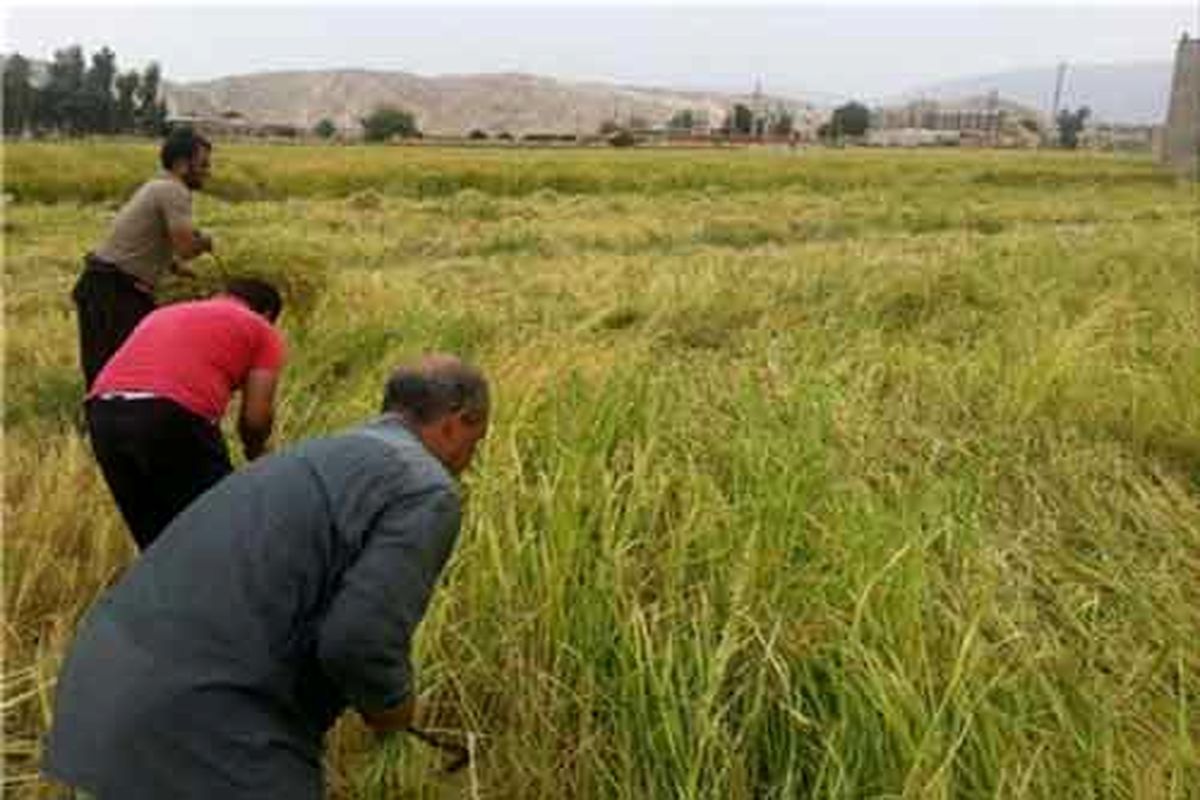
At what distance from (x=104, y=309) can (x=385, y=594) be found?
3030mm

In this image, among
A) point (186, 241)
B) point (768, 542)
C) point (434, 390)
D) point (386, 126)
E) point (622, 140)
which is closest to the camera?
point (434, 390)

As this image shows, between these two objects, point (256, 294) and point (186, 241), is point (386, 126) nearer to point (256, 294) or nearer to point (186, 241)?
point (186, 241)

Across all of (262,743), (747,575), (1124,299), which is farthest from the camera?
(1124,299)

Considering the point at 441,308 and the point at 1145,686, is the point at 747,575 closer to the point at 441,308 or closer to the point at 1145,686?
the point at 1145,686

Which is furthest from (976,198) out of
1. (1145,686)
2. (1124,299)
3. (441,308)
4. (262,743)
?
(262,743)

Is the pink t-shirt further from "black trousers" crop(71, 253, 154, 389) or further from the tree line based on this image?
the tree line

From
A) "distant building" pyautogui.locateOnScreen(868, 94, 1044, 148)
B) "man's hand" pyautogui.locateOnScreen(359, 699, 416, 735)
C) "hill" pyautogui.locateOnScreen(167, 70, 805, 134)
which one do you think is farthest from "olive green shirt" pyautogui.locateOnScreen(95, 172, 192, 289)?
"hill" pyautogui.locateOnScreen(167, 70, 805, 134)

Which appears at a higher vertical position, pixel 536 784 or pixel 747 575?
pixel 747 575

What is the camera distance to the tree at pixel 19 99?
41.4 meters

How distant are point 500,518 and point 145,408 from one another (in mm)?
1046

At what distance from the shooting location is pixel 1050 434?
4.09 m

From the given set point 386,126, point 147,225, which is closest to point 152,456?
point 147,225

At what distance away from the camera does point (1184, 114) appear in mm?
35625

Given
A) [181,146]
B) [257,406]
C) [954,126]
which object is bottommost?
[257,406]
